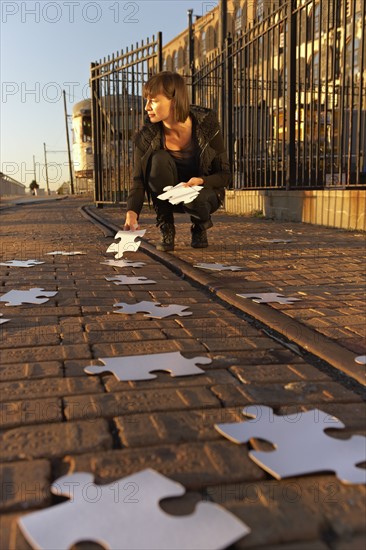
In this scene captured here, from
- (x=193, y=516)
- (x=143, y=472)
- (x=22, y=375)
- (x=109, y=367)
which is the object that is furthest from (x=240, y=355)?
(x=193, y=516)

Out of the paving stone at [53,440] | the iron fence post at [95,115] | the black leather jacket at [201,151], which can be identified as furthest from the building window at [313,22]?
the paving stone at [53,440]

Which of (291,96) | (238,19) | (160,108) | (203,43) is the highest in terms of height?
(203,43)

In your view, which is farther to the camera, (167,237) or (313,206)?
(313,206)

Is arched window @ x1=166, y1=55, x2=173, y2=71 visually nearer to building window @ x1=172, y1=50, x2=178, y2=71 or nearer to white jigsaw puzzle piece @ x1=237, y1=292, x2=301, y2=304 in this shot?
building window @ x1=172, y1=50, x2=178, y2=71

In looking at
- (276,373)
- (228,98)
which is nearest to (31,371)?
(276,373)

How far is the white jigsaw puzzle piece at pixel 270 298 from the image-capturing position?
3324 millimetres

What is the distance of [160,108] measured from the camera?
15.7 ft

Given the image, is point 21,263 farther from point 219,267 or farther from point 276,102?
point 276,102

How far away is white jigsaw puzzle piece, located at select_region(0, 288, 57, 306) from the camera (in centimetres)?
328

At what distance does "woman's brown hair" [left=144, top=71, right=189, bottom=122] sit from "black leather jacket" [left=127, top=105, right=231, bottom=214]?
321 mm

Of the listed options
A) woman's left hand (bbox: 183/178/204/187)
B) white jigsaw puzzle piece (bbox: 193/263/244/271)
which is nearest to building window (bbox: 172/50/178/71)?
woman's left hand (bbox: 183/178/204/187)

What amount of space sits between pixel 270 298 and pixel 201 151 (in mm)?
2214

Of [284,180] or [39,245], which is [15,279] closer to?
[39,245]

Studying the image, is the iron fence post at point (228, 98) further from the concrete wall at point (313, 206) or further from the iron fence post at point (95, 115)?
the iron fence post at point (95, 115)
